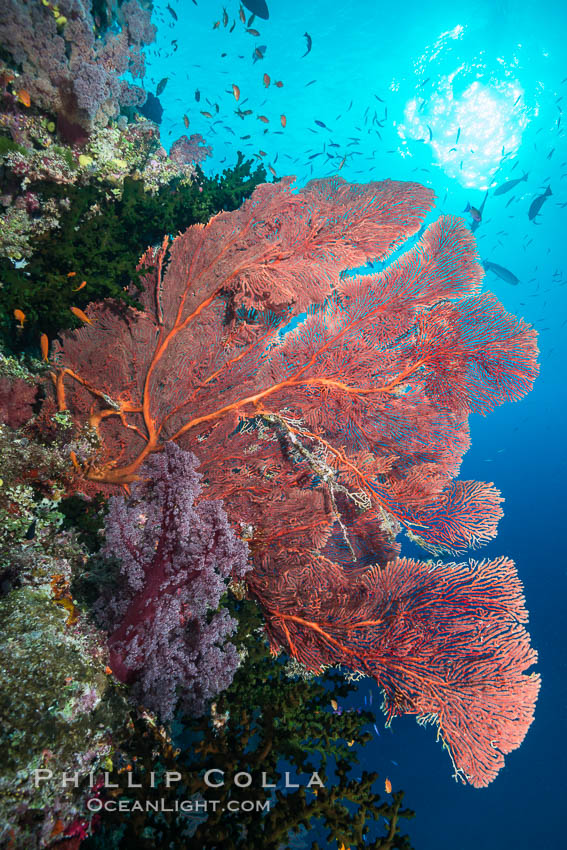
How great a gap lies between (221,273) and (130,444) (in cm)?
209

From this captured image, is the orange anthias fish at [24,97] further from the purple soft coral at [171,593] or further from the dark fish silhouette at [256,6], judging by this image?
the dark fish silhouette at [256,6]

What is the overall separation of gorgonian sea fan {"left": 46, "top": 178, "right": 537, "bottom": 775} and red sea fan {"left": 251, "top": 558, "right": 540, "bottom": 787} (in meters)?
0.32

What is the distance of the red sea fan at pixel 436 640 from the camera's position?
3.09 m

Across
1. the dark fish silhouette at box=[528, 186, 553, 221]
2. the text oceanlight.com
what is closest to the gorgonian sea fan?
the text oceanlight.com

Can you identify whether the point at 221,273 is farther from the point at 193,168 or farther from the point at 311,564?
the point at 193,168

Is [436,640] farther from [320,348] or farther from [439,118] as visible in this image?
[439,118]

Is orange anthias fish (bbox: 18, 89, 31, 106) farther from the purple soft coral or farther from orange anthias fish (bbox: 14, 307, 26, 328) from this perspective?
the purple soft coral

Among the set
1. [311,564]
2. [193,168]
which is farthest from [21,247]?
[311,564]

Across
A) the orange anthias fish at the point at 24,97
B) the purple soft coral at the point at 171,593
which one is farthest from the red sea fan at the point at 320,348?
the orange anthias fish at the point at 24,97

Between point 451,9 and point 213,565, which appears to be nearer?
point 213,565

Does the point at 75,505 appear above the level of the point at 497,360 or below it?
below

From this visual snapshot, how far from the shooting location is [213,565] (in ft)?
9.52

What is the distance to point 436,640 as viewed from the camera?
3.34 meters

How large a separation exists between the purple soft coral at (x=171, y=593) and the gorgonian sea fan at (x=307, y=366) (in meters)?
0.77
